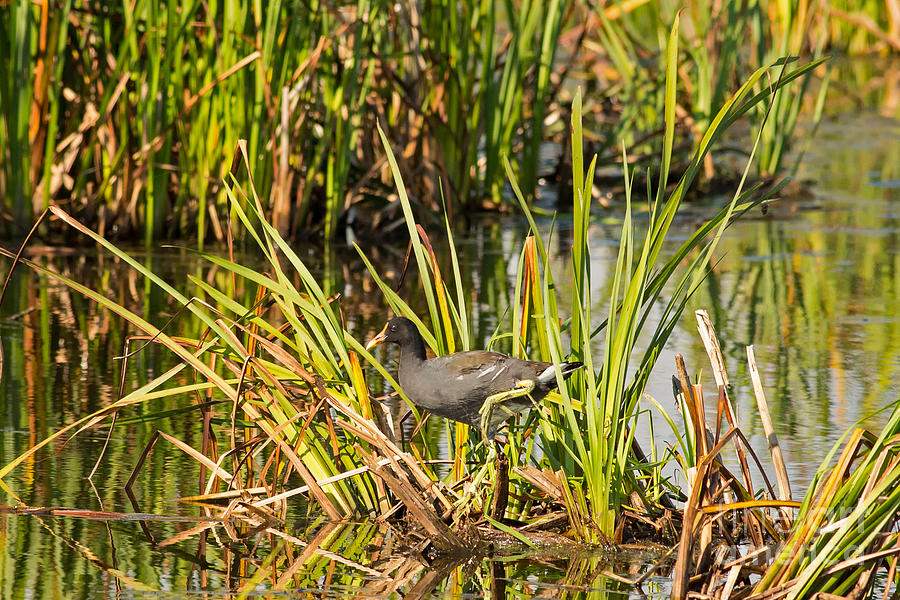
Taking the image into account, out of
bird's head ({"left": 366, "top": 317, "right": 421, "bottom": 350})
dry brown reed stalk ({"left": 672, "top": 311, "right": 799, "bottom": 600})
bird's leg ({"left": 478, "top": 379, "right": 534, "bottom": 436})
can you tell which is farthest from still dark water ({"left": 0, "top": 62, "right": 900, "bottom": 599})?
bird's head ({"left": 366, "top": 317, "right": 421, "bottom": 350})

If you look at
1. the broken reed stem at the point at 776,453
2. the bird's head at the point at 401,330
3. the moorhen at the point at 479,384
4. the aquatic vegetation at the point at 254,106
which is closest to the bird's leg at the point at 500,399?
the moorhen at the point at 479,384

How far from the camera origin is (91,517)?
125 inches

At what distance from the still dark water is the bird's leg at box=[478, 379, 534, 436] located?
32cm

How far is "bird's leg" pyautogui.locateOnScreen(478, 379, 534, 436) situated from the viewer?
9.14ft

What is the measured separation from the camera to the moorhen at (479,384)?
2836mm

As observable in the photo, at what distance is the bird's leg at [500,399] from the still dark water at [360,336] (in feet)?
1.05

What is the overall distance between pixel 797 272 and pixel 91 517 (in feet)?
14.5

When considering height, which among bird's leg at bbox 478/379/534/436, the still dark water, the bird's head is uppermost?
the bird's head

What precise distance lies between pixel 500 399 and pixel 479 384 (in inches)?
2.5

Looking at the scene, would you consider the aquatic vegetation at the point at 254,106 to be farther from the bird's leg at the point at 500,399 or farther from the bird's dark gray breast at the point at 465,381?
the bird's leg at the point at 500,399

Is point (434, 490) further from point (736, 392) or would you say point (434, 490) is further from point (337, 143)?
point (337, 143)

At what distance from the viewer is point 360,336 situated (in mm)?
5172

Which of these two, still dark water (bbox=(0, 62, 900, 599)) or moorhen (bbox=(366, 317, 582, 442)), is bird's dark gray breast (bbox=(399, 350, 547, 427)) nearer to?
moorhen (bbox=(366, 317, 582, 442))

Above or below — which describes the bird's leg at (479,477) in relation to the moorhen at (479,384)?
below
